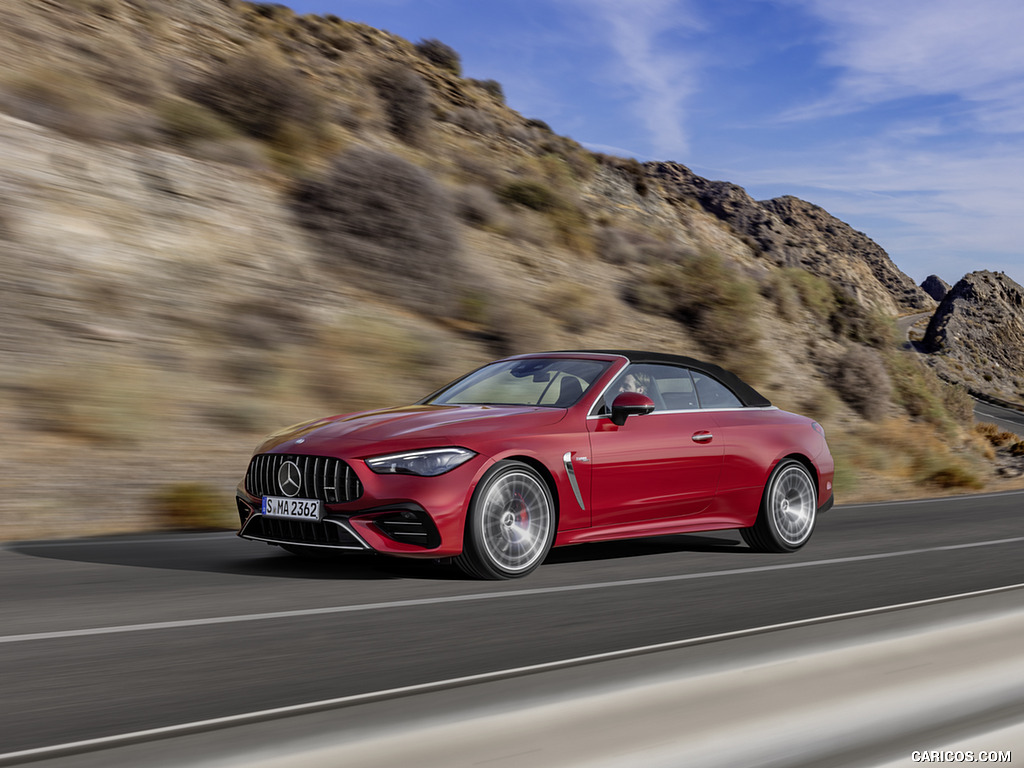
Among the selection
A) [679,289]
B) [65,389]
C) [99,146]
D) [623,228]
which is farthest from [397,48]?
[65,389]

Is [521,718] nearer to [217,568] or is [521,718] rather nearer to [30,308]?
[217,568]

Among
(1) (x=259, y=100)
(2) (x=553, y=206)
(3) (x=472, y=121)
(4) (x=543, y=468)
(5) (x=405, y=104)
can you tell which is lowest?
(4) (x=543, y=468)

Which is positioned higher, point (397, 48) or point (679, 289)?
point (397, 48)

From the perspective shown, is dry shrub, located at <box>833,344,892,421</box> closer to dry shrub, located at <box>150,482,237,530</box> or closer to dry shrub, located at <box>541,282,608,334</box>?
dry shrub, located at <box>541,282,608,334</box>

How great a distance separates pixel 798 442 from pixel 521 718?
6.31 metres

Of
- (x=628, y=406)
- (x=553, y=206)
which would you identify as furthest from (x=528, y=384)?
(x=553, y=206)

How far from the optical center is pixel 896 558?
29.5ft

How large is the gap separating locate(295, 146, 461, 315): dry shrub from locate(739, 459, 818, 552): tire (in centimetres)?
1112

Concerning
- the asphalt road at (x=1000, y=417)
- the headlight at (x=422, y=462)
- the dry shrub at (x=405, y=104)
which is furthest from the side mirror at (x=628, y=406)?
the asphalt road at (x=1000, y=417)

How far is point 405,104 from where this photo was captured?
32312mm

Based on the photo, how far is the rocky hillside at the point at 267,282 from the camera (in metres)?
12.4

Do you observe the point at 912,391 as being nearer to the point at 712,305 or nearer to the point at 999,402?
the point at 712,305

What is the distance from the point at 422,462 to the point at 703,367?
10.3 feet

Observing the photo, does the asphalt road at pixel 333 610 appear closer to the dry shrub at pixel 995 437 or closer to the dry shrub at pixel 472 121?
the dry shrub at pixel 472 121
